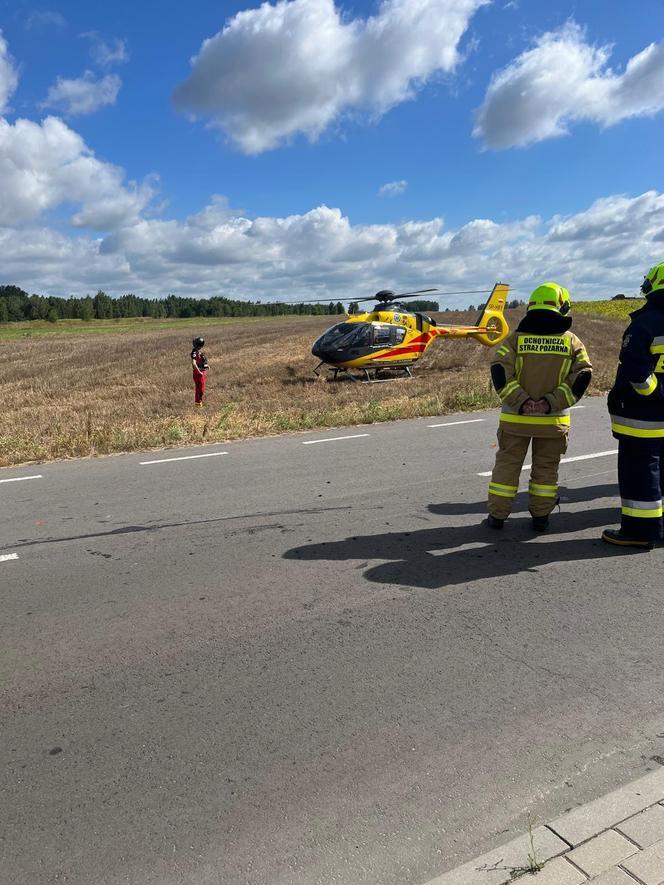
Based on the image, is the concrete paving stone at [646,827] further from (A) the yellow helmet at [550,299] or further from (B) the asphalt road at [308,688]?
(A) the yellow helmet at [550,299]

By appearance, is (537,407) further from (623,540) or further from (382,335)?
(382,335)

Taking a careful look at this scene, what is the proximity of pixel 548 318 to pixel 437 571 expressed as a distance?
2.42 meters

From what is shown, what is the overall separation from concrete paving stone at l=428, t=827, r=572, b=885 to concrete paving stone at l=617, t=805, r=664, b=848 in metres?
0.24

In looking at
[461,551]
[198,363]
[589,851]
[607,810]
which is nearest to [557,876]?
[589,851]

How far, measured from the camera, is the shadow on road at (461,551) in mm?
4875

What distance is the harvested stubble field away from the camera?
1090 centimetres

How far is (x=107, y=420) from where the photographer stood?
13.5 m

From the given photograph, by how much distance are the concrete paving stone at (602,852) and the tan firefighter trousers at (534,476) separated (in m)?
3.59

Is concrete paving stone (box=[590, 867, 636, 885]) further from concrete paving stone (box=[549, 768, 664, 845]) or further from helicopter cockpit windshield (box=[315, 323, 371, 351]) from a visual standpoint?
helicopter cockpit windshield (box=[315, 323, 371, 351])

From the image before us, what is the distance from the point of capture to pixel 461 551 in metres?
5.36

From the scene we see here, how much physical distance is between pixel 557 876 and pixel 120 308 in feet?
416

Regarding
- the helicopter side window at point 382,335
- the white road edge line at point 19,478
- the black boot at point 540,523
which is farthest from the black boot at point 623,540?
the helicopter side window at point 382,335

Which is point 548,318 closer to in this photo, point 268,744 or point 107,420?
point 268,744

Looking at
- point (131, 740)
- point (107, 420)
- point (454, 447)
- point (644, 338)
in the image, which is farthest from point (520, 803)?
point (107, 420)
